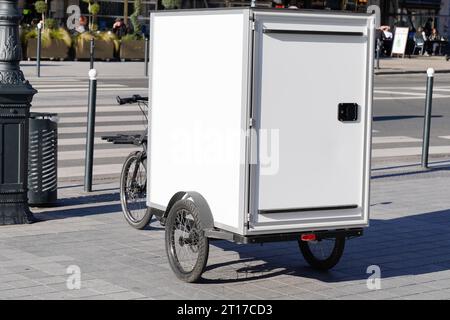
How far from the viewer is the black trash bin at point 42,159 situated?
1031 cm

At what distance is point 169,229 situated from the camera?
791 cm

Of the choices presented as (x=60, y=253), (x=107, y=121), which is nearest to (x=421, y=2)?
(x=107, y=121)

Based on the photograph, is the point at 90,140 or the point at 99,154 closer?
the point at 90,140

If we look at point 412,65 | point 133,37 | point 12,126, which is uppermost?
point 133,37

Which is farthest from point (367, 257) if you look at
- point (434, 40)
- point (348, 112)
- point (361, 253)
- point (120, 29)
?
point (434, 40)

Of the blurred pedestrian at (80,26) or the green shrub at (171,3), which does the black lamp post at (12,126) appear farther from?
the green shrub at (171,3)

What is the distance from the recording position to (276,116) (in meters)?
7.35

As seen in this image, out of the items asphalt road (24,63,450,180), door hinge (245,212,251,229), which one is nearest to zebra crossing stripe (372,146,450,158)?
asphalt road (24,63,450,180)

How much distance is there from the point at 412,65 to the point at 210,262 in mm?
32465

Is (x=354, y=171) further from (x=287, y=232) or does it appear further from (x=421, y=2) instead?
(x=421, y=2)

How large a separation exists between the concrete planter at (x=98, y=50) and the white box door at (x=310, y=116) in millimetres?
27506

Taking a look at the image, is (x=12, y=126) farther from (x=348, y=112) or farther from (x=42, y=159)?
(x=348, y=112)

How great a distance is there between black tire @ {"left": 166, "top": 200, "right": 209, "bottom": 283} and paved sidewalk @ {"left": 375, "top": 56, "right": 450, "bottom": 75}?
27.6 m

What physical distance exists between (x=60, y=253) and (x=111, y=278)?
0.98m
